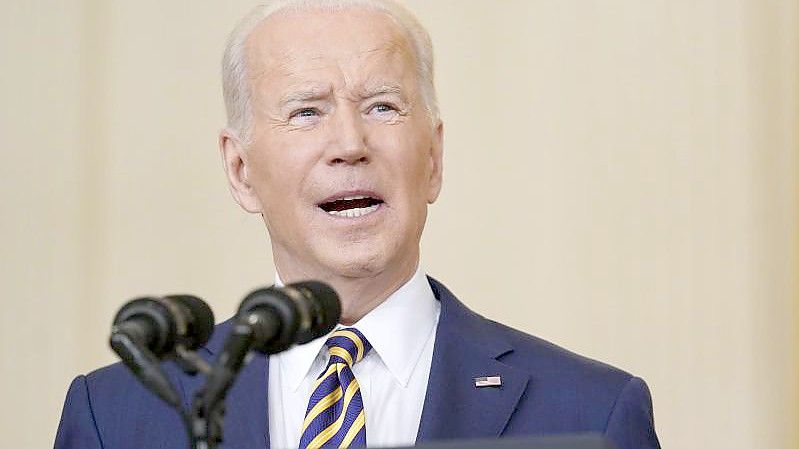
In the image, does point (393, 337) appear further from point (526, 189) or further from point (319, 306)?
point (526, 189)

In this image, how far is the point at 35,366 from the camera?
418 centimetres

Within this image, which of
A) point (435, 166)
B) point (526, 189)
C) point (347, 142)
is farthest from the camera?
point (526, 189)

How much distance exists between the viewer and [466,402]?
2.48 meters

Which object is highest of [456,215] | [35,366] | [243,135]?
[243,135]

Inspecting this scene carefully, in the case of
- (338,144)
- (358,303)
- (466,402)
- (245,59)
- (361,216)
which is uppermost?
(245,59)

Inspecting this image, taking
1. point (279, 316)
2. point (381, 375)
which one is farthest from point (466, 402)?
point (279, 316)

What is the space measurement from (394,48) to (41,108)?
184cm

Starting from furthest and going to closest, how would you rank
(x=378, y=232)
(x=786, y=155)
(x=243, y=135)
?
1. (x=786, y=155)
2. (x=243, y=135)
3. (x=378, y=232)

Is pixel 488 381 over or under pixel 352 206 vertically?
under

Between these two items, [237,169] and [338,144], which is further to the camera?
[237,169]

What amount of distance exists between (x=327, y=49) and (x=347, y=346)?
1.52 ft

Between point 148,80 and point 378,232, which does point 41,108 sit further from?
point 378,232

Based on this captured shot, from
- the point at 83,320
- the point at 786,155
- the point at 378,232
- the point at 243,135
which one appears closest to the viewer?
the point at 378,232

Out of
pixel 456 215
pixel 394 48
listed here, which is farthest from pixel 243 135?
pixel 456 215
